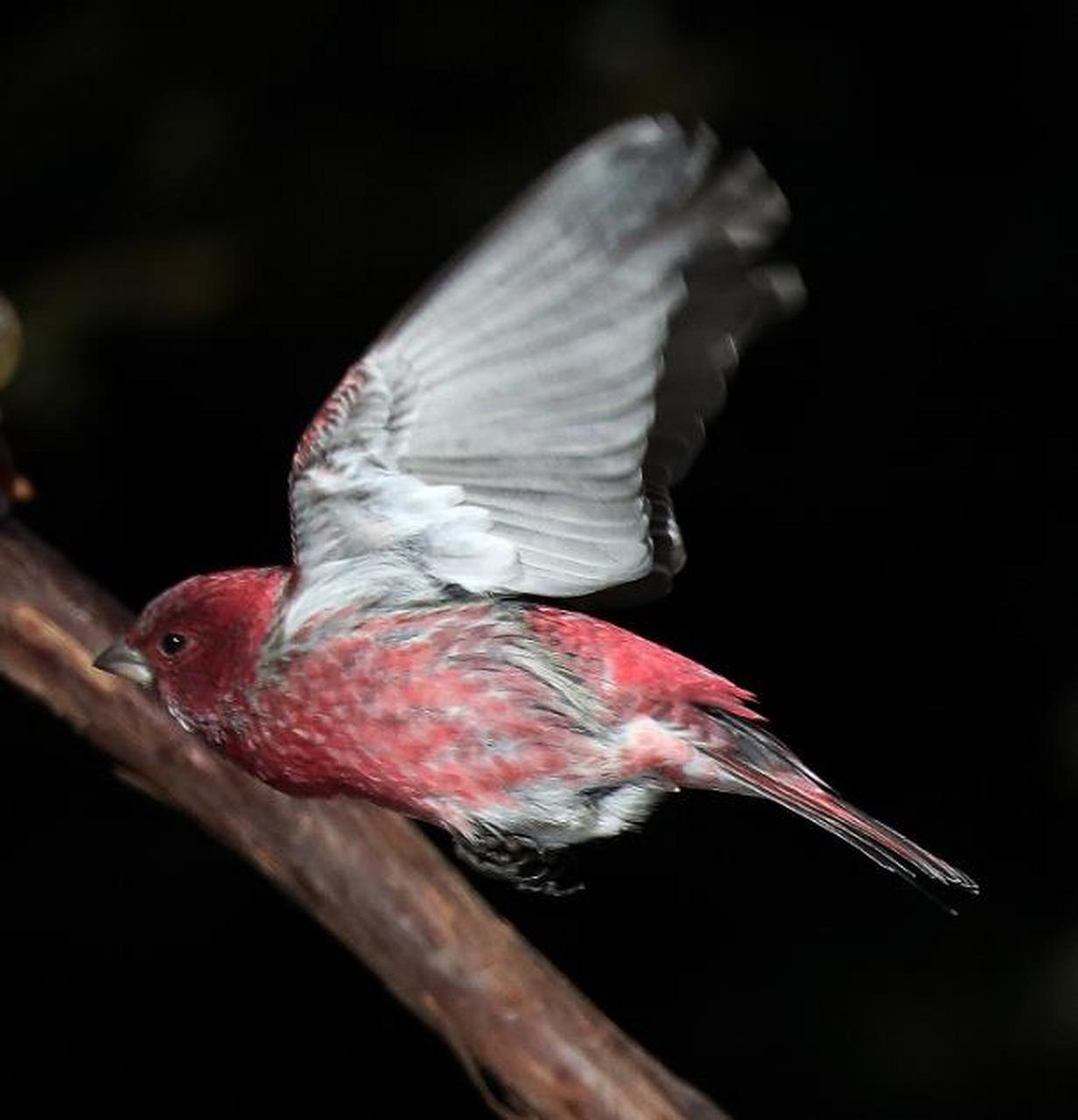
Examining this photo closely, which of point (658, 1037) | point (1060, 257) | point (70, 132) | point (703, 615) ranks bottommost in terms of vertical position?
point (658, 1037)

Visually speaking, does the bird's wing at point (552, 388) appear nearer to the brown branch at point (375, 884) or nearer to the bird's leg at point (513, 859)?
the bird's leg at point (513, 859)

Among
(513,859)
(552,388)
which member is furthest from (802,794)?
(552,388)

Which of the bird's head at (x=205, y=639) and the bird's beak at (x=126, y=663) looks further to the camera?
the bird's beak at (x=126, y=663)

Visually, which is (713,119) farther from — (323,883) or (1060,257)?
(323,883)

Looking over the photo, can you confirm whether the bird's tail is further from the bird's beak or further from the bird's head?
the bird's beak

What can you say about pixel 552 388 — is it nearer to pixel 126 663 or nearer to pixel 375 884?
pixel 126 663

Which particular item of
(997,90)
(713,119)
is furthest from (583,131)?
(997,90)

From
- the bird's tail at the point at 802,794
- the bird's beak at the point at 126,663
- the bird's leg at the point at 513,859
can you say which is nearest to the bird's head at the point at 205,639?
the bird's beak at the point at 126,663
